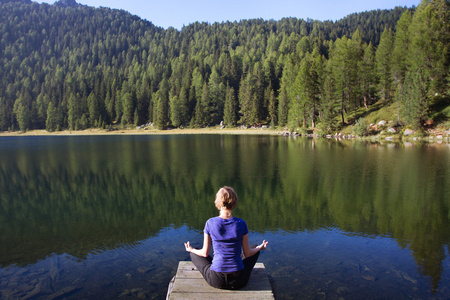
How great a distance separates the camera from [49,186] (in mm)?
21234

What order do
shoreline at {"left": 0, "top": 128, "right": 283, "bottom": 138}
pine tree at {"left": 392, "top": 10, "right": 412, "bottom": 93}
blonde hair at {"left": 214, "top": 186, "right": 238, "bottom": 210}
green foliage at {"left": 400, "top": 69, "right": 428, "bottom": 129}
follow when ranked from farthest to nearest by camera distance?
shoreline at {"left": 0, "top": 128, "right": 283, "bottom": 138} < pine tree at {"left": 392, "top": 10, "right": 412, "bottom": 93} < green foliage at {"left": 400, "top": 69, "right": 428, "bottom": 129} < blonde hair at {"left": 214, "top": 186, "right": 238, "bottom": 210}

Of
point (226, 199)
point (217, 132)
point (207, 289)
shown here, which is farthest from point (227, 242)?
point (217, 132)

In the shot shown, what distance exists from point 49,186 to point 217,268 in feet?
65.7

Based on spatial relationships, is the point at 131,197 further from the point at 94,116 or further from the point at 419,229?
the point at 94,116

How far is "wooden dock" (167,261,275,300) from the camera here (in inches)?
200

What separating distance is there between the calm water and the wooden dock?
6.60 ft

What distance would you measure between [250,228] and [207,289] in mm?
7091

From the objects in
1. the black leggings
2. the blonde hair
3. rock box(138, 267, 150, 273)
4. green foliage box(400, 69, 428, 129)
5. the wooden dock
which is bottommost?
rock box(138, 267, 150, 273)

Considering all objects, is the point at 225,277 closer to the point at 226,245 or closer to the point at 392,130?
the point at 226,245

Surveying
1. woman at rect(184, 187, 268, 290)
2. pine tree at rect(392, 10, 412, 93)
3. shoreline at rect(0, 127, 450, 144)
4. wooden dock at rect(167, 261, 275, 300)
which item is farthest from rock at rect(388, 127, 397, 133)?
woman at rect(184, 187, 268, 290)

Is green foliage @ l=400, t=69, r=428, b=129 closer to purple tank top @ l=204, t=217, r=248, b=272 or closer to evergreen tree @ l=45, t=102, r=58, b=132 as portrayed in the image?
purple tank top @ l=204, t=217, r=248, b=272

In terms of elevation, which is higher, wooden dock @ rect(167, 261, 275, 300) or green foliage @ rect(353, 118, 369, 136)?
green foliage @ rect(353, 118, 369, 136)

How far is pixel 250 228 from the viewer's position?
1222 centimetres

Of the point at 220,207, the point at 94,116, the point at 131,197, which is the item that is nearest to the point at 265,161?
the point at 131,197
